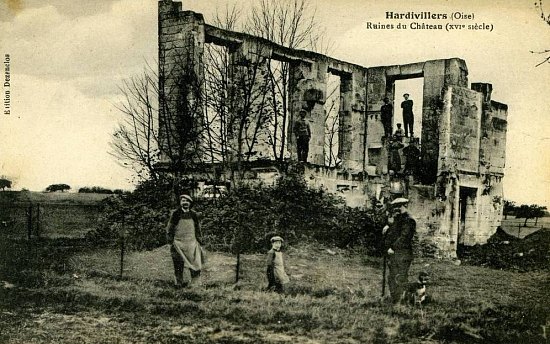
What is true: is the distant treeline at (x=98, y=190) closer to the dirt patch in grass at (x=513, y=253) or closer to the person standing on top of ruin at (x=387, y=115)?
the dirt patch in grass at (x=513, y=253)

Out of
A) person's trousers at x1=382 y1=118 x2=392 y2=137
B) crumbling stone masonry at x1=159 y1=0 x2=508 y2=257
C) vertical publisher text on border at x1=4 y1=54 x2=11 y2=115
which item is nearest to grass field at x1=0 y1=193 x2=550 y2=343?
vertical publisher text on border at x1=4 y1=54 x2=11 y2=115

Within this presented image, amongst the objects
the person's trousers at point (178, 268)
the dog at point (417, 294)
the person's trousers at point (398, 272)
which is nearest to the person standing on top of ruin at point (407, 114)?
the person's trousers at point (398, 272)

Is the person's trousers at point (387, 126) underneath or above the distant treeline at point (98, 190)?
above

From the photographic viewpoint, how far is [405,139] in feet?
53.8

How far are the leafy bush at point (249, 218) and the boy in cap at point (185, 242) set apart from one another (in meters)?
2.01

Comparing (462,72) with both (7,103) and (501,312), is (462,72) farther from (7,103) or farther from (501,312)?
(7,103)

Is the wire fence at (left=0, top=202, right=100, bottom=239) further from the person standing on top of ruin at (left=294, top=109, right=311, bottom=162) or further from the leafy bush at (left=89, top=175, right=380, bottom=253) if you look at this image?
the person standing on top of ruin at (left=294, top=109, right=311, bottom=162)

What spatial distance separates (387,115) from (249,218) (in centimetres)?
754

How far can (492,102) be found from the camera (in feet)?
51.6

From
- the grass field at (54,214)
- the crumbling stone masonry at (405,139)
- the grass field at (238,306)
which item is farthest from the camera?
the crumbling stone masonry at (405,139)

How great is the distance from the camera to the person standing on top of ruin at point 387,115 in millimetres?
17641

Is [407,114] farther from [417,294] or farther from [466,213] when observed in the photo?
[417,294]

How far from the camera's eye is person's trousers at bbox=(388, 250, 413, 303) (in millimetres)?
A: 8438

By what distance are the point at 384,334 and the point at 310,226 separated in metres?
5.15
